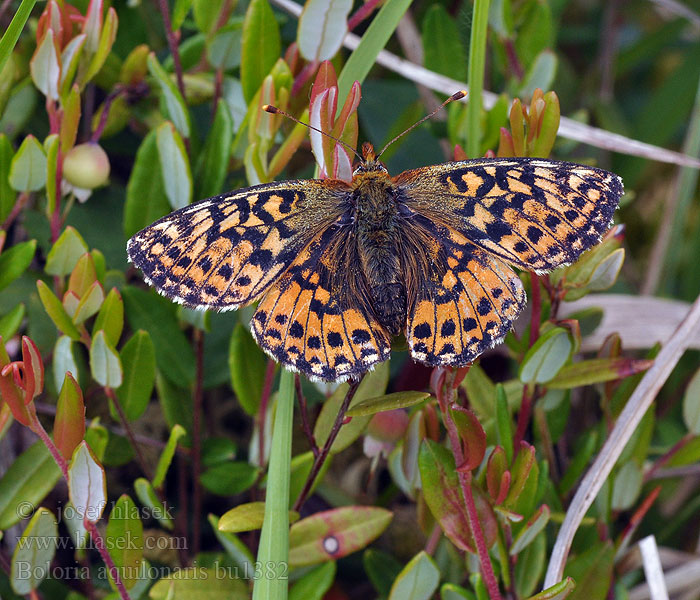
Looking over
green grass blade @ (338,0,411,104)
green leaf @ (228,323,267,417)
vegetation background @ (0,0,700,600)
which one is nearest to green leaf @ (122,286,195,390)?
vegetation background @ (0,0,700,600)

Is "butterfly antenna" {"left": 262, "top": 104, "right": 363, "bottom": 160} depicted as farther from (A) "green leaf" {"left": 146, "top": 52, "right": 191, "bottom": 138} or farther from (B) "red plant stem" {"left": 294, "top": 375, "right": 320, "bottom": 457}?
(B) "red plant stem" {"left": 294, "top": 375, "right": 320, "bottom": 457}

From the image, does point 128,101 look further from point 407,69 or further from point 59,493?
point 59,493

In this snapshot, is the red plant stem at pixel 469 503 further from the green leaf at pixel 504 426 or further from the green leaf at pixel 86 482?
the green leaf at pixel 86 482

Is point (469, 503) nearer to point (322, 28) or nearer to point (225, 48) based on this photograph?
point (322, 28)

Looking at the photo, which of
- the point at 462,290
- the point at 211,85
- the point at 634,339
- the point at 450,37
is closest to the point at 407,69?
the point at 450,37

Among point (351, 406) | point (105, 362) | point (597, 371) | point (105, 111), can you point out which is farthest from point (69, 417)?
point (597, 371)
